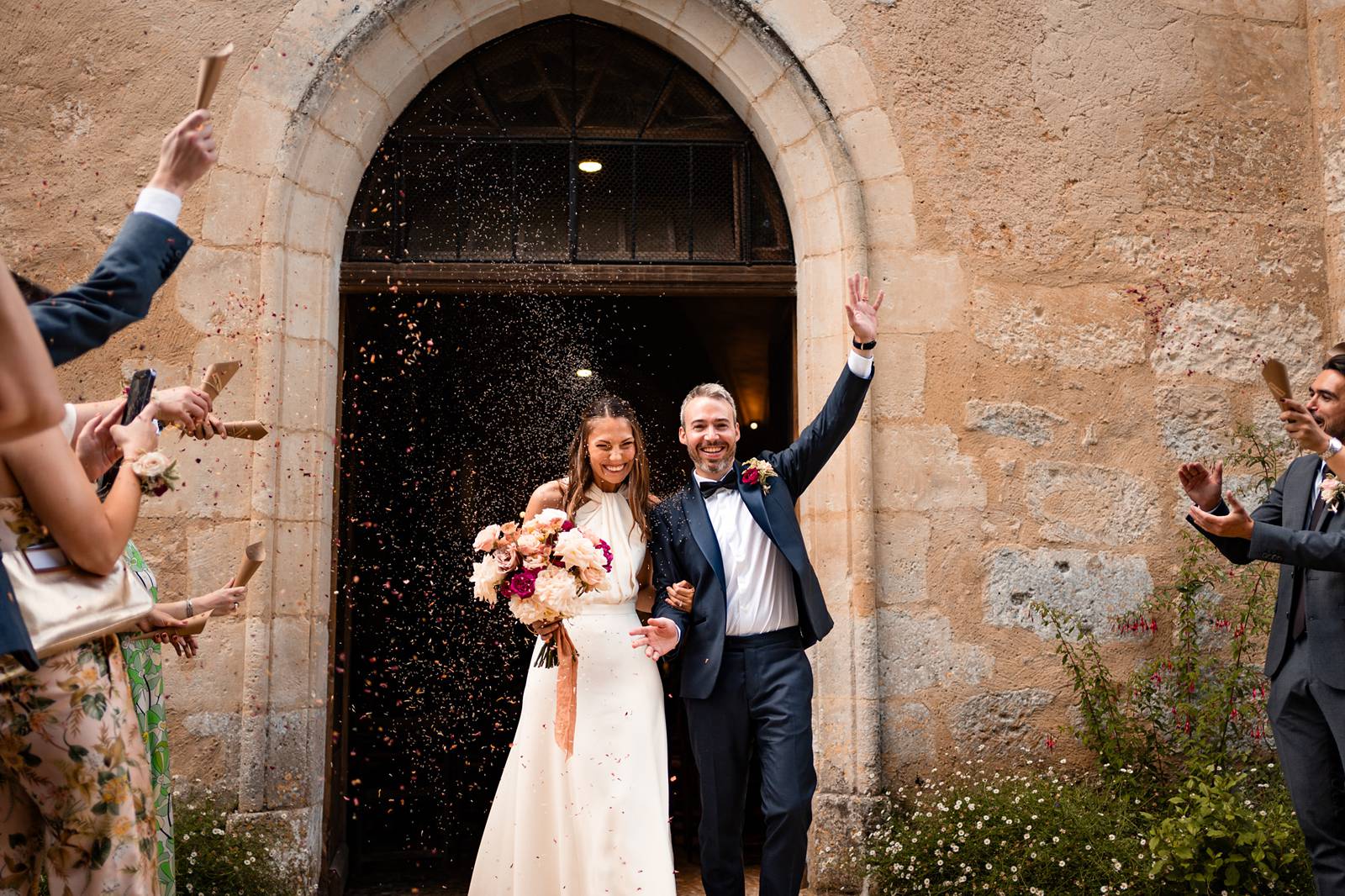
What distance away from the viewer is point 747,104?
5352 mm

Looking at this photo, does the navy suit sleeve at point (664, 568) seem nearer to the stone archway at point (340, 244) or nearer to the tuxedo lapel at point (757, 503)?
the tuxedo lapel at point (757, 503)

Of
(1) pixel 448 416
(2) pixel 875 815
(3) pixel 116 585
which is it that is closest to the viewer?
(3) pixel 116 585

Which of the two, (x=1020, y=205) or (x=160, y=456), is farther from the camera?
(x=1020, y=205)

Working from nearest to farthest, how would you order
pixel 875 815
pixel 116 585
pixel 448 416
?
pixel 116 585, pixel 875 815, pixel 448 416

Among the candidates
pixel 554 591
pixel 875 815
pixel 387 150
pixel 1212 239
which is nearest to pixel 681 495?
pixel 554 591

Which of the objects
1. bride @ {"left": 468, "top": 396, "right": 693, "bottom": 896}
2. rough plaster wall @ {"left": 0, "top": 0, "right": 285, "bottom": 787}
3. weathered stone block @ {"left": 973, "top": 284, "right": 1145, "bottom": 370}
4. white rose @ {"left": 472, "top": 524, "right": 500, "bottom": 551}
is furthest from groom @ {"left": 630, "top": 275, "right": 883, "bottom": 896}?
rough plaster wall @ {"left": 0, "top": 0, "right": 285, "bottom": 787}

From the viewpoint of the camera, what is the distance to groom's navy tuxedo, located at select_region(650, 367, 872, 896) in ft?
12.0

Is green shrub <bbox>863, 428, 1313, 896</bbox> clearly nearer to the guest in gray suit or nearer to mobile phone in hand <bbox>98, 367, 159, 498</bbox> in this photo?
the guest in gray suit

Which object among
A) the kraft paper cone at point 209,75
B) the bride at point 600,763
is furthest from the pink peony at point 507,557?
the kraft paper cone at point 209,75

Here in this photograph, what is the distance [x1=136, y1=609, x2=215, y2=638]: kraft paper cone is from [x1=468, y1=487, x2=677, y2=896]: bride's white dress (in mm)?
1206

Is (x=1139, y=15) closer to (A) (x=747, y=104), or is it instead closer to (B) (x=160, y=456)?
A: (A) (x=747, y=104)

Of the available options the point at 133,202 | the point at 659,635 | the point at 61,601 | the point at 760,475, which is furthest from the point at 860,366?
the point at 133,202

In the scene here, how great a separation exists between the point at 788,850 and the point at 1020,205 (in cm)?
302

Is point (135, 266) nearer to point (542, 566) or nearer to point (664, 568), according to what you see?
point (542, 566)
